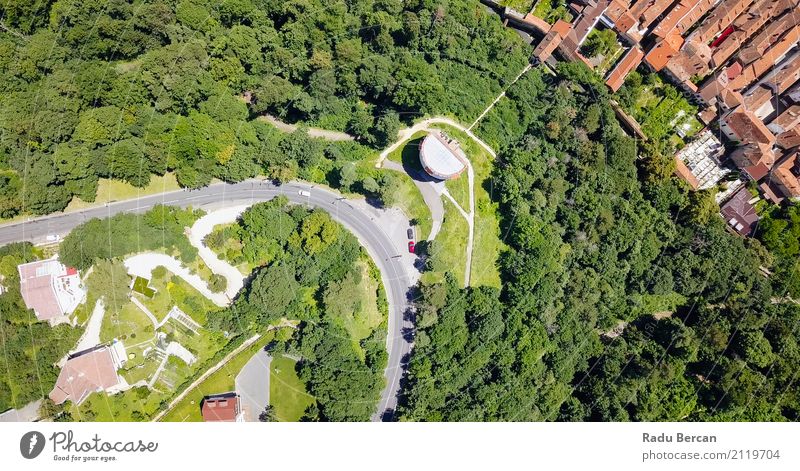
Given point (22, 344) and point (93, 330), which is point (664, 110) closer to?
point (93, 330)

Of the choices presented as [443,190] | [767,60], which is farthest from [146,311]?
Result: [767,60]

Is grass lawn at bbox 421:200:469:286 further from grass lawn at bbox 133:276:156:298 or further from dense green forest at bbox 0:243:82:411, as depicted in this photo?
dense green forest at bbox 0:243:82:411

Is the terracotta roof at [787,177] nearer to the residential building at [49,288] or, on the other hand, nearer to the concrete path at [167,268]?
the concrete path at [167,268]

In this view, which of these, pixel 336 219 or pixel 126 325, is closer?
pixel 126 325

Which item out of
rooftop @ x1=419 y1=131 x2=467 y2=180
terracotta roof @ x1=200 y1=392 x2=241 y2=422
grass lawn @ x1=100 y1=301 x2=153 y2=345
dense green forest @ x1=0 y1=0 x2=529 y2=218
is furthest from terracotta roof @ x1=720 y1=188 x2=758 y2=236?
grass lawn @ x1=100 y1=301 x2=153 y2=345

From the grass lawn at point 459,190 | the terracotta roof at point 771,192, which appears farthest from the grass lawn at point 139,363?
the terracotta roof at point 771,192
